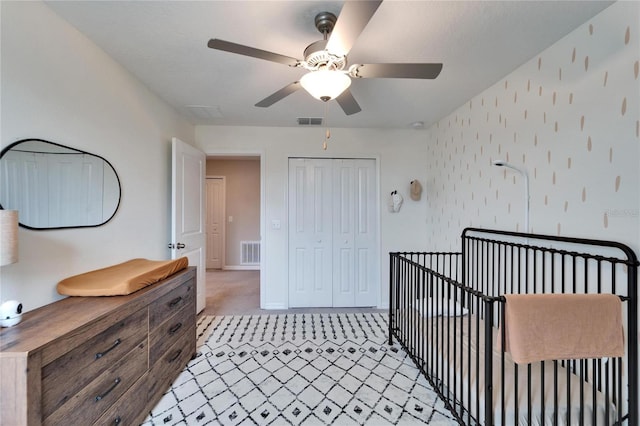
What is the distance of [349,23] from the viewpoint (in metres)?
1.17

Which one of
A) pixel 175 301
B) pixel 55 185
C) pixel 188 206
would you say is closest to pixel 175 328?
pixel 175 301

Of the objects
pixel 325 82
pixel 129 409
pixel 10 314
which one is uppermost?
pixel 325 82

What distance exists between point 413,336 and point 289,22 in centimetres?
238

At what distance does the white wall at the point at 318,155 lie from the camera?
3.57m

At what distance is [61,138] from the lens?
5.31 ft

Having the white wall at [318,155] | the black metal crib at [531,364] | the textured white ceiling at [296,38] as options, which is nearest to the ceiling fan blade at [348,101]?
the textured white ceiling at [296,38]

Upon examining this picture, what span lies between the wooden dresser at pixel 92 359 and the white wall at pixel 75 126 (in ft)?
0.86

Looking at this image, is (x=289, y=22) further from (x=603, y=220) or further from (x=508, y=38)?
(x=603, y=220)

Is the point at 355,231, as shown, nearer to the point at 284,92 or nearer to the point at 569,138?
the point at 284,92

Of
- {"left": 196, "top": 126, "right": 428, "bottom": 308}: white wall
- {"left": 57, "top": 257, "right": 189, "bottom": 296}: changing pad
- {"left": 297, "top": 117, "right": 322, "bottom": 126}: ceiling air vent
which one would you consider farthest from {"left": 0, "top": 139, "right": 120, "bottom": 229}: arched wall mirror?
{"left": 297, "top": 117, "right": 322, "bottom": 126}: ceiling air vent

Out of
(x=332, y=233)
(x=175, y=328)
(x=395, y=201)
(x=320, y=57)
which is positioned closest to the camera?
(x=320, y=57)

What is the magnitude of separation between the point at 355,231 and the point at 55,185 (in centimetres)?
294

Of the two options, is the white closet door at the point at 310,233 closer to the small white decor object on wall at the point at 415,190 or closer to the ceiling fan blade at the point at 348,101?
the small white decor object on wall at the point at 415,190

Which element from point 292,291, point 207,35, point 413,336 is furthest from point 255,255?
point 207,35
